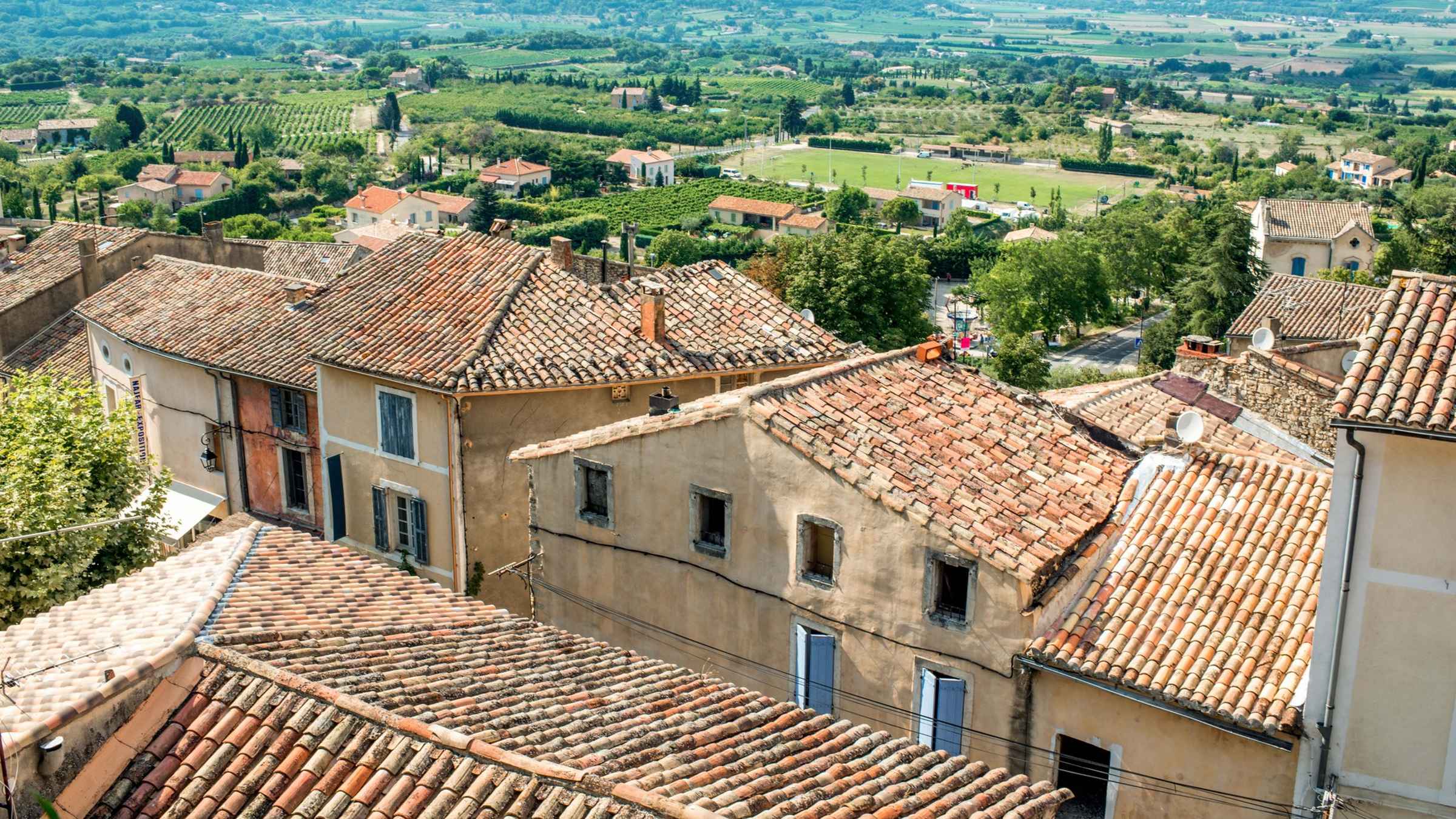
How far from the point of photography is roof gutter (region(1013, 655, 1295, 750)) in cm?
1277

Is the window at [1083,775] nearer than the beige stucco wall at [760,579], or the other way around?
the window at [1083,775]

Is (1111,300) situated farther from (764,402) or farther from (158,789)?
(158,789)

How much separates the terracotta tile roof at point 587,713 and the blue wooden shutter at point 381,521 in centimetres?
933

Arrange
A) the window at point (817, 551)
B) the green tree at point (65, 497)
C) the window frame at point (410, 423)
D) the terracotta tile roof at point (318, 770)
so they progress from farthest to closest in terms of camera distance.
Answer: the window frame at point (410, 423), the green tree at point (65, 497), the window at point (817, 551), the terracotta tile roof at point (318, 770)

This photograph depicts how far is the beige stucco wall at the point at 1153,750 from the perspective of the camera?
510 inches

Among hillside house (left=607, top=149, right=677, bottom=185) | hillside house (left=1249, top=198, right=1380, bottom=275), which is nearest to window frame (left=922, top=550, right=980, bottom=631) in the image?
hillside house (left=1249, top=198, right=1380, bottom=275)

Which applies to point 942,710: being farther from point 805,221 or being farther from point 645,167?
point 645,167

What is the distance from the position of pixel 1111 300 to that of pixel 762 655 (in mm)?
81603

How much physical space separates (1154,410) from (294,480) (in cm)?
1601

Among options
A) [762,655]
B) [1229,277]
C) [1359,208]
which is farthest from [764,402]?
[1359,208]

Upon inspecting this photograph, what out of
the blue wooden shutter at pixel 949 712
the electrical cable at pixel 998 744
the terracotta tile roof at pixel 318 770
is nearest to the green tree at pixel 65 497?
the electrical cable at pixel 998 744

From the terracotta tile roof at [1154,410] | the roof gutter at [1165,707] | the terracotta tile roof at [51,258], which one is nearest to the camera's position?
the roof gutter at [1165,707]

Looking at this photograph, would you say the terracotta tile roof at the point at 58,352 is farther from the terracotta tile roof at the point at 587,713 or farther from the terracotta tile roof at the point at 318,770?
the terracotta tile roof at the point at 318,770

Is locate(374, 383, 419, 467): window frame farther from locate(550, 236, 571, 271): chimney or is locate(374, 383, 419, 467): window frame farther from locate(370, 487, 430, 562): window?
locate(550, 236, 571, 271): chimney
